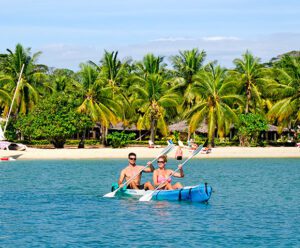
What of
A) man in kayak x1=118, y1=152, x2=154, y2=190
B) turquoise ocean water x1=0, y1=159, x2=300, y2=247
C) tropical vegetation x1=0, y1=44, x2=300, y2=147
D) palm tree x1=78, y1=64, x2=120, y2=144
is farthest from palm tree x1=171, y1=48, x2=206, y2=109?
man in kayak x1=118, y1=152, x2=154, y2=190

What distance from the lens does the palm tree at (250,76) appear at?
68688 mm

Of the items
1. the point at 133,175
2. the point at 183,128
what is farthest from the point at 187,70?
the point at 133,175

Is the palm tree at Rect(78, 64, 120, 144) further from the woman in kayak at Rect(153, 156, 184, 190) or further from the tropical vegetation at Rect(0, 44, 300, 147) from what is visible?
the woman in kayak at Rect(153, 156, 184, 190)

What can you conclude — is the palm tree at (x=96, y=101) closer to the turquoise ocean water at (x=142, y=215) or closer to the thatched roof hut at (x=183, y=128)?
the thatched roof hut at (x=183, y=128)

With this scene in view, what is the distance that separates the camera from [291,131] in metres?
76.4

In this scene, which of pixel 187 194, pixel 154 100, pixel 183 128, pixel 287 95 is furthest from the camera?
pixel 183 128

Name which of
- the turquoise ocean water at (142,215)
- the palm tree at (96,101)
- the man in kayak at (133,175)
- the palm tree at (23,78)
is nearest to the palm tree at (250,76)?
the palm tree at (96,101)

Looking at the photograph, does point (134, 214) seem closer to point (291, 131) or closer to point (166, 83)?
point (166, 83)

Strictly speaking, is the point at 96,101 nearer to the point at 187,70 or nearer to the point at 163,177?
the point at 187,70

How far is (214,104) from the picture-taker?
6512 cm

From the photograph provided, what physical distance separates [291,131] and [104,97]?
21307mm

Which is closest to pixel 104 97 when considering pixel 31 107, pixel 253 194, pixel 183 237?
pixel 31 107

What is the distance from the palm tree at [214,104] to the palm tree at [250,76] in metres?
3.02

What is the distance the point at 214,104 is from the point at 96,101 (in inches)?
417
